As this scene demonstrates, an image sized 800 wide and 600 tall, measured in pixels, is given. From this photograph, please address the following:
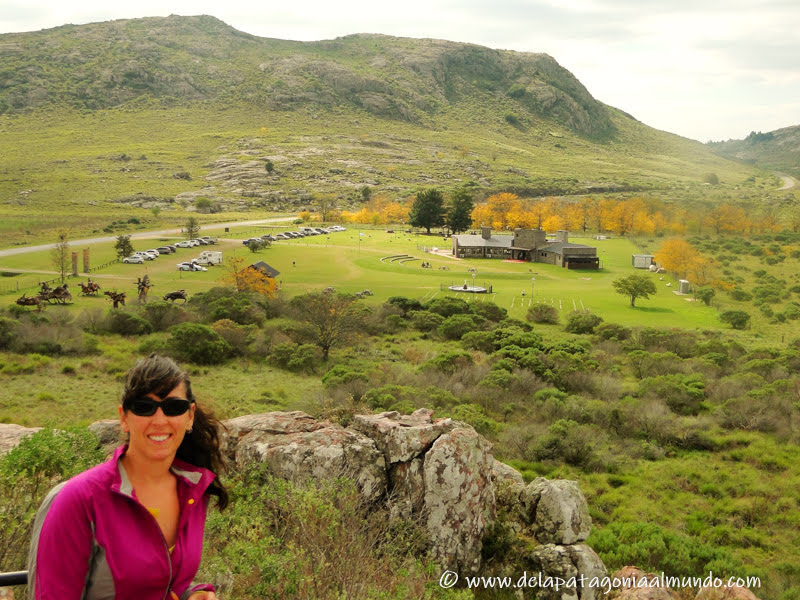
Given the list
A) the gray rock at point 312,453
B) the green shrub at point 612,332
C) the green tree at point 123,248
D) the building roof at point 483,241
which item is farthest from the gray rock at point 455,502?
the building roof at point 483,241

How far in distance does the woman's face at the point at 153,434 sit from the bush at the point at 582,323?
38230 millimetres

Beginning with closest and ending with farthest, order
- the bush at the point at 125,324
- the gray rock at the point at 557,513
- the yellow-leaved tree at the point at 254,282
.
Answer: the gray rock at the point at 557,513, the bush at the point at 125,324, the yellow-leaved tree at the point at 254,282

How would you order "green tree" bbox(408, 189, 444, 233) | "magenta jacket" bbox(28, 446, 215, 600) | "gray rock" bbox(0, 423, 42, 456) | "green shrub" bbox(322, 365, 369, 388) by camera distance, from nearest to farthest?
"magenta jacket" bbox(28, 446, 215, 600) → "gray rock" bbox(0, 423, 42, 456) → "green shrub" bbox(322, 365, 369, 388) → "green tree" bbox(408, 189, 444, 233)

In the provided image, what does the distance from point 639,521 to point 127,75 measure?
222161 mm

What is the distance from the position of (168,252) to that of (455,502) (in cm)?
5875

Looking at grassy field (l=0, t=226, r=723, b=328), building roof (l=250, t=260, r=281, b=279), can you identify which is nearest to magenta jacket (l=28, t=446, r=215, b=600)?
grassy field (l=0, t=226, r=723, b=328)

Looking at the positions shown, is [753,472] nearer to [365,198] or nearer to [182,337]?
[182,337]

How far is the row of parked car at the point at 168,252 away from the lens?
54.8 metres

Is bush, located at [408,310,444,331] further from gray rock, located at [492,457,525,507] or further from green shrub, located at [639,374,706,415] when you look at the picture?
gray rock, located at [492,457,525,507]

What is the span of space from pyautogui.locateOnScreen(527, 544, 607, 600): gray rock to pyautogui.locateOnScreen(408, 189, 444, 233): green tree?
84.9 metres

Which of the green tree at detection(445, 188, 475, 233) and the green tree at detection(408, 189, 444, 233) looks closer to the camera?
the green tree at detection(445, 188, 475, 233)

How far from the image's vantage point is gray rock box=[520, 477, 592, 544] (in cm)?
1083

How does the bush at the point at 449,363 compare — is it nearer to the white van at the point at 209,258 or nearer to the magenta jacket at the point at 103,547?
the magenta jacket at the point at 103,547

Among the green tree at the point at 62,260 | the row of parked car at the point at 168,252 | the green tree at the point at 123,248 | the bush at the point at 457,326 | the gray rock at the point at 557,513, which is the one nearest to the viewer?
the gray rock at the point at 557,513
